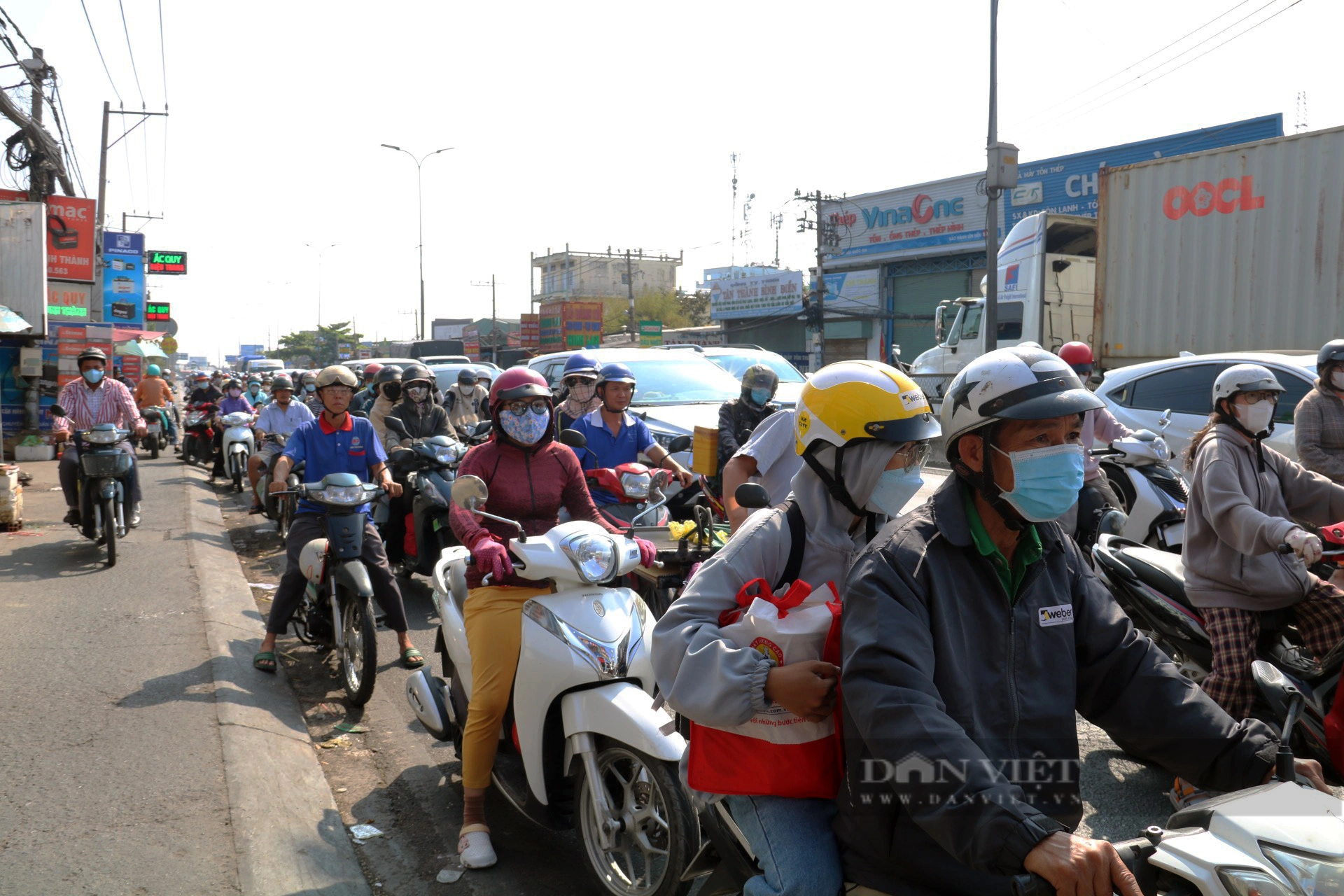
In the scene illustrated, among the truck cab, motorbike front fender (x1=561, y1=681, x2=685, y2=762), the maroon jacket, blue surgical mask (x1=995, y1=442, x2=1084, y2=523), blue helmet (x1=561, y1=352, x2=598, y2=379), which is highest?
the truck cab

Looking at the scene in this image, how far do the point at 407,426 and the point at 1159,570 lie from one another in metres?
5.83

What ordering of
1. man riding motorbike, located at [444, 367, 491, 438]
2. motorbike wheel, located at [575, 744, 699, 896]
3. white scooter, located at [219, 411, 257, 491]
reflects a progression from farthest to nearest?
1. white scooter, located at [219, 411, 257, 491]
2. man riding motorbike, located at [444, 367, 491, 438]
3. motorbike wheel, located at [575, 744, 699, 896]

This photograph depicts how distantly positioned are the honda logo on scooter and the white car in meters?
4.13

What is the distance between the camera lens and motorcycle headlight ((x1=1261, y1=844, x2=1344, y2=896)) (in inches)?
58.9

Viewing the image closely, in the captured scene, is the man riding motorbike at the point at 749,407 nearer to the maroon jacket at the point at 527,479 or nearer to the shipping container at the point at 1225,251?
the maroon jacket at the point at 527,479

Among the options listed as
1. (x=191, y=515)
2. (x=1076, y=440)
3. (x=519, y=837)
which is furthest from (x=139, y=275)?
(x=1076, y=440)

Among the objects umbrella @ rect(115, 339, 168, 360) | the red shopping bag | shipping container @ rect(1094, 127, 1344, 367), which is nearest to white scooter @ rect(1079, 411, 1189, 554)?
the red shopping bag

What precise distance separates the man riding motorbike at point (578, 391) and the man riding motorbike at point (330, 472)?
1524mm

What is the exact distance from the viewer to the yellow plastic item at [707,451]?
6043mm

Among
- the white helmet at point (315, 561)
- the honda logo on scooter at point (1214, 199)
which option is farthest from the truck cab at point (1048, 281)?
the white helmet at point (315, 561)

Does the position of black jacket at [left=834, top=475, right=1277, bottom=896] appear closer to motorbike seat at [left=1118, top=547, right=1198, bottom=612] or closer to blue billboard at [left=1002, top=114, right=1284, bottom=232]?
motorbike seat at [left=1118, top=547, right=1198, bottom=612]

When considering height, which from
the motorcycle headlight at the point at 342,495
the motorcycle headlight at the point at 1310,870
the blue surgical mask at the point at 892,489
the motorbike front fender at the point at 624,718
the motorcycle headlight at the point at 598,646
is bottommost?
the motorbike front fender at the point at 624,718

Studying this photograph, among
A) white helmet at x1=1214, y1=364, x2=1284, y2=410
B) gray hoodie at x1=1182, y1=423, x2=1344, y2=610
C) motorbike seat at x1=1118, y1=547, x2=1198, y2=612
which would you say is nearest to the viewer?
gray hoodie at x1=1182, y1=423, x2=1344, y2=610

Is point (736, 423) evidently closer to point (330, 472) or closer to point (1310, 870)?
point (330, 472)
